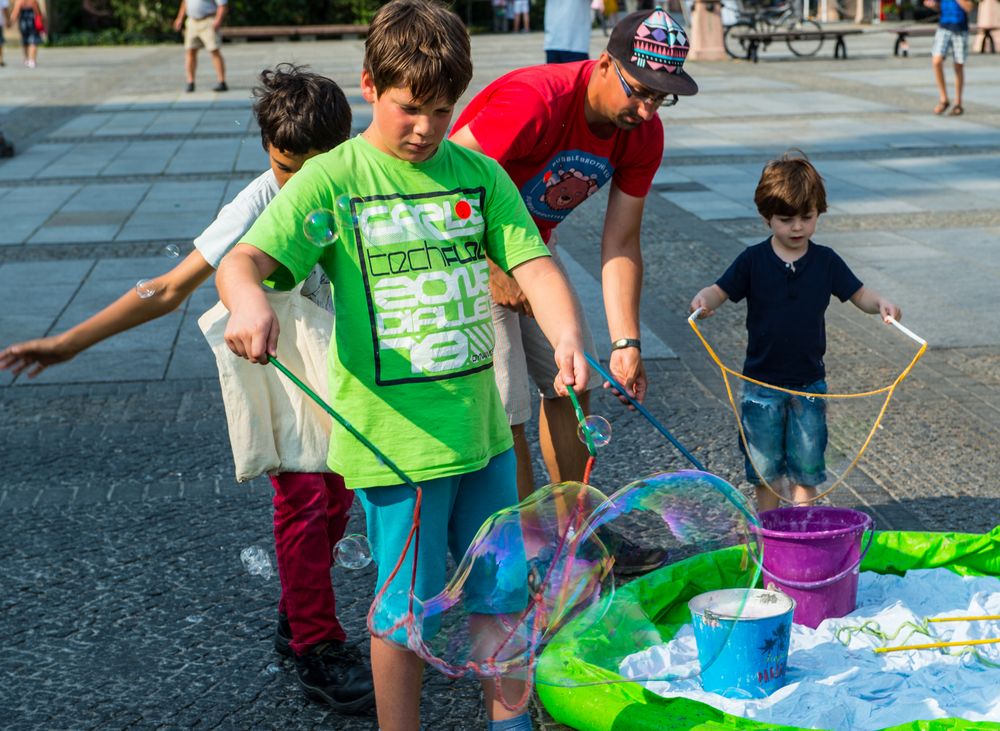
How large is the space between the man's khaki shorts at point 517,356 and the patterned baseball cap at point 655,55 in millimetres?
600

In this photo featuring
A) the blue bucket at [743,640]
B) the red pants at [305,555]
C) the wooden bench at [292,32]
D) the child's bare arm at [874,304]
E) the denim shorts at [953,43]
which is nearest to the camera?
the blue bucket at [743,640]

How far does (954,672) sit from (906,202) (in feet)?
21.3

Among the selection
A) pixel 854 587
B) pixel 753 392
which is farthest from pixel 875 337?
pixel 854 587

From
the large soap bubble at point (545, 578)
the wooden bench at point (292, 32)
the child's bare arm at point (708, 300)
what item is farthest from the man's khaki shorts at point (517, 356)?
the wooden bench at point (292, 32)

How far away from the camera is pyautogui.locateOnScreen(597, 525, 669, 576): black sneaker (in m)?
2.62

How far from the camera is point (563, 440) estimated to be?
3699mm

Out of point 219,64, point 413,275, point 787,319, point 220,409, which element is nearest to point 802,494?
point 787,319

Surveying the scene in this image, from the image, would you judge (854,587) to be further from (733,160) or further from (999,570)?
(733,160)

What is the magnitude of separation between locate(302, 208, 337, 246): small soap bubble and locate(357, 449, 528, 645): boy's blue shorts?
0.48m

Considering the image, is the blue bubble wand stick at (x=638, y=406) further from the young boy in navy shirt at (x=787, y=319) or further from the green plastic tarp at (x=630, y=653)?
the young boy in navy shirt at (x=787, y=319)

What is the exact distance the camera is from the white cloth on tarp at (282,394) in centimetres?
295

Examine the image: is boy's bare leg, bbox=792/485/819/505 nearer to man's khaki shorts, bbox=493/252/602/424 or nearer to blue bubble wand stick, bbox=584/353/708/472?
man's khaki shorts, bbox=493/252/602/424

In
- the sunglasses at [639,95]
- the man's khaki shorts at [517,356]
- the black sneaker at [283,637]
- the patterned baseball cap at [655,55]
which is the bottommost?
the black sneaker at [283,637]

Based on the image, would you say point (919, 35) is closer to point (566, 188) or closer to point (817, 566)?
point (566, 188)
